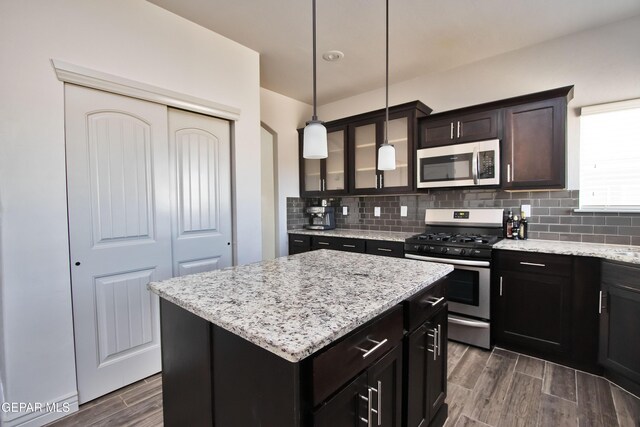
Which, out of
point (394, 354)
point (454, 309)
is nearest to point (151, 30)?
point (394, 354)

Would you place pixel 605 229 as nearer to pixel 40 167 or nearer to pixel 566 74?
pixel 566 74

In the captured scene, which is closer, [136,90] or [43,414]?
[43,414]

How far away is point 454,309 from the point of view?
2.66 metres

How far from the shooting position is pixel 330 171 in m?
3.91

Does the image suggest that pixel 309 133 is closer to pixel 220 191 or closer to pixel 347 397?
pixel 347 397

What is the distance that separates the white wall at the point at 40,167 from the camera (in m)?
1.62

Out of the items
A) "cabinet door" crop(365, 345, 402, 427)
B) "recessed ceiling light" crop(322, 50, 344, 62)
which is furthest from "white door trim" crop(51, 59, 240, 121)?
"cabinet door" crop(365, 345, 402, 427)

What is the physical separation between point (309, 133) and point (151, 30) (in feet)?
5.50

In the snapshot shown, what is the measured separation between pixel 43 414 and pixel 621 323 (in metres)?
3.64

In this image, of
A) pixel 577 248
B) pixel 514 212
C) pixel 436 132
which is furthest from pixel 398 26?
pixel 577 248

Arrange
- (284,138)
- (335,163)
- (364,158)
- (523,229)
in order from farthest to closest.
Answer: (284,138), (335,163), (364,158), (523,229)

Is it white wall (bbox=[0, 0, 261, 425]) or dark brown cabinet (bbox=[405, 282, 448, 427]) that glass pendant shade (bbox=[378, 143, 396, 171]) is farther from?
white wall (bbox=[0, 0, 261, 425])

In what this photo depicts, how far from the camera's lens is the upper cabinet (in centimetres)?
321

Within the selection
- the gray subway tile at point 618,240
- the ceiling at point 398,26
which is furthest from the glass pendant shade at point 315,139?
the gray subway tile at point 618,240
